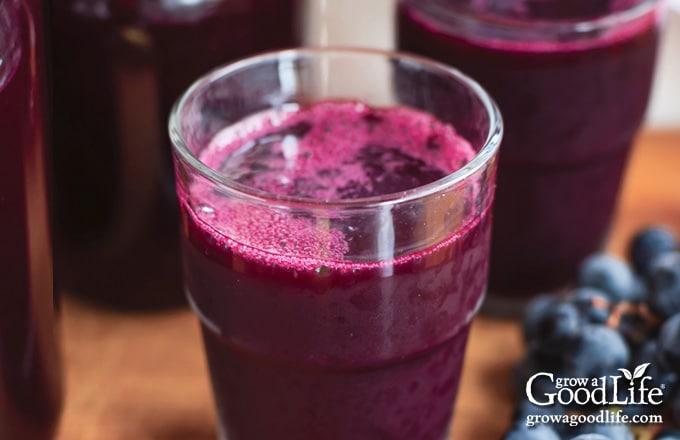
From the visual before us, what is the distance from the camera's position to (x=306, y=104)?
33.9 inches

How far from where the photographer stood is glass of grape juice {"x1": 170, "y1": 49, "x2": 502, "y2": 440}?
0.67m

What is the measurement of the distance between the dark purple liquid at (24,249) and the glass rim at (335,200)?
0.10m

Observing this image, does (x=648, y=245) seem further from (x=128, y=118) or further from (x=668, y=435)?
(x=128, y=118)

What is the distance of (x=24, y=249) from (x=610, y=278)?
20.5 inches

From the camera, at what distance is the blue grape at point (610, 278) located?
37.2 inches

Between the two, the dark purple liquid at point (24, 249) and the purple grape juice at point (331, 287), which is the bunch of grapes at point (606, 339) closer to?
the purple grape juice at point (331, 287)

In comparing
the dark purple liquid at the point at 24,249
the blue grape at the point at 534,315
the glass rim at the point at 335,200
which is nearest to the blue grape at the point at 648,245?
→ the blue grape at the point at 534,315

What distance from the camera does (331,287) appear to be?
0.67 m

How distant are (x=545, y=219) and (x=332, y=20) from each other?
0.41 m

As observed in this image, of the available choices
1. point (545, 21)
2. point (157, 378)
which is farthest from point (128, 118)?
point (545, 21)

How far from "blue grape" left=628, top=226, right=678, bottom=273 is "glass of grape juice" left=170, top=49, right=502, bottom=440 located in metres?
0.32

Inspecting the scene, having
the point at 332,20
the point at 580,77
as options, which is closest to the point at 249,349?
the point at 580,77

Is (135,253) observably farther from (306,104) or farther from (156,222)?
(306,104)

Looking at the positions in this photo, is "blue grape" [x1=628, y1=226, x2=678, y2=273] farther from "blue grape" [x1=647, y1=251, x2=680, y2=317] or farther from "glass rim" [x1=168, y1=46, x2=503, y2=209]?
"glass rim" [x1=168, y1=46, x2=503, y2=209]
